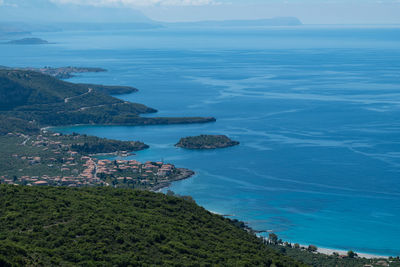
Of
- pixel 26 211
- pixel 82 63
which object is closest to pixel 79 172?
pixel 26 211

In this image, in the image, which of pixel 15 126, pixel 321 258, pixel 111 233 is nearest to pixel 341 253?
pixel 321 258

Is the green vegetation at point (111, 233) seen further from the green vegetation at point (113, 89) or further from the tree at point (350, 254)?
the green vegetation at point (113, 89)

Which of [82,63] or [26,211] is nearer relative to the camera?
[26,211]

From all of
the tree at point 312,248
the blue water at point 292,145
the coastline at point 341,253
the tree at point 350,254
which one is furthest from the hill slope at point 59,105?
the tree at point 350,254

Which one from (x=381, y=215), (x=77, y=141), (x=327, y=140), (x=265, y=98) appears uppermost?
(x=265, y=98)

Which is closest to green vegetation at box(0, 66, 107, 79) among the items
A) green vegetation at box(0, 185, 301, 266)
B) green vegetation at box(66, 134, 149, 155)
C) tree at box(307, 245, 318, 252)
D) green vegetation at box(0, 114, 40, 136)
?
green vegetation at box(0, 114, 40, 136)

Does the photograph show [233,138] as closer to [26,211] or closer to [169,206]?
[169,206]

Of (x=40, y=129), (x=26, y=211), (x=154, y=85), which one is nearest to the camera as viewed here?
(x=26, y=211)
